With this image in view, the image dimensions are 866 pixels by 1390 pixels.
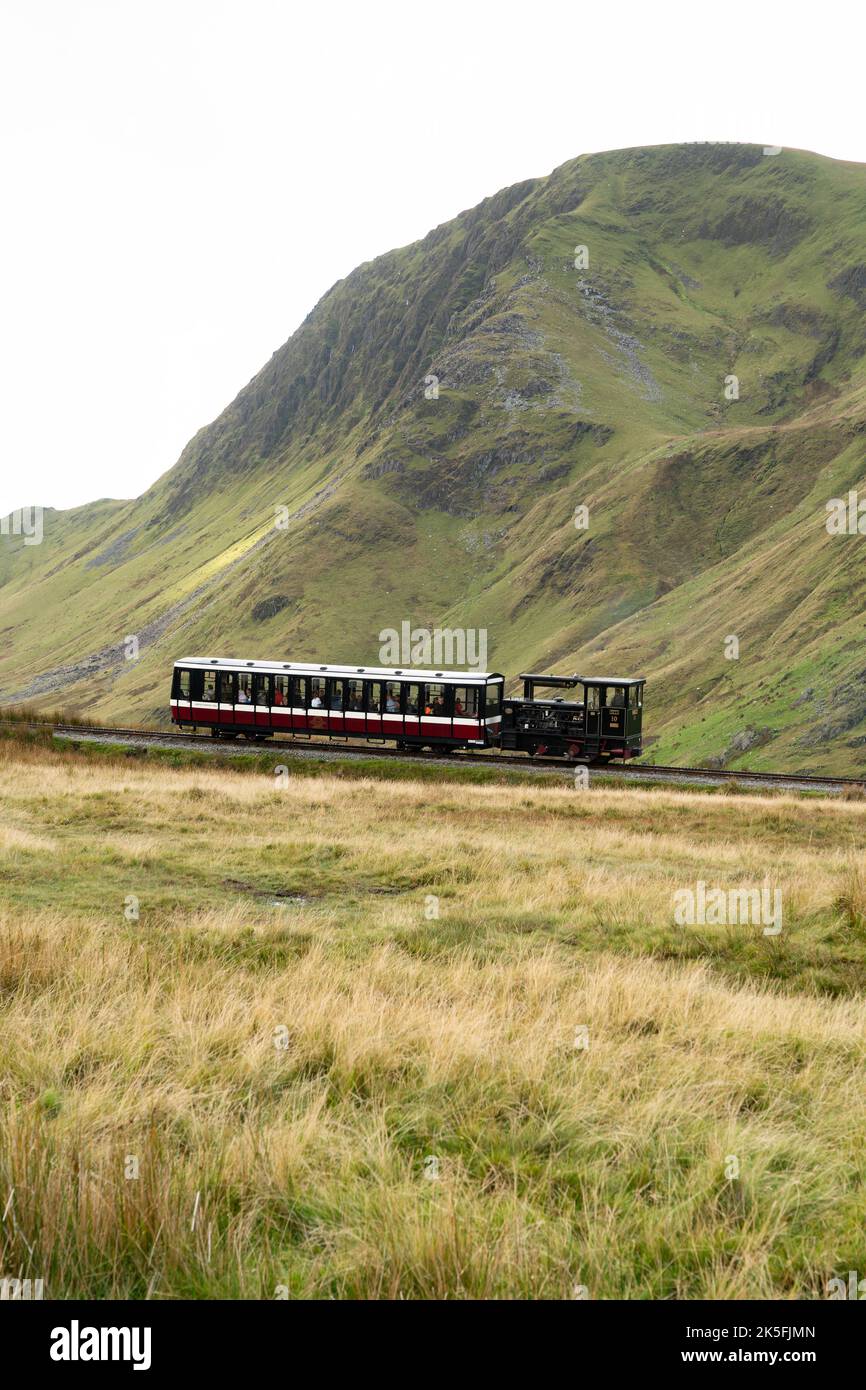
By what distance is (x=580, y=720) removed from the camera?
110ft

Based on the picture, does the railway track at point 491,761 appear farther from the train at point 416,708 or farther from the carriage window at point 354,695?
the carriage window at point 354,695

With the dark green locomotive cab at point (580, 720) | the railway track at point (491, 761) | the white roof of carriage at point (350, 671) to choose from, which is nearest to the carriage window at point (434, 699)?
the white roof of carriage at point (350, 671)

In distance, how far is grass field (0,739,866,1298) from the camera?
3.70 meters

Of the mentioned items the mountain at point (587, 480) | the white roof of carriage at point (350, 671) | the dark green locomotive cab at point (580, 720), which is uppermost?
the mountain at point (587, 480)

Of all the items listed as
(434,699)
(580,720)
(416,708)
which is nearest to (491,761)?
(434,699)

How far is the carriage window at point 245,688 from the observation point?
37000mm

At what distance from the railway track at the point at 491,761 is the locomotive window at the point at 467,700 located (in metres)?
1.44

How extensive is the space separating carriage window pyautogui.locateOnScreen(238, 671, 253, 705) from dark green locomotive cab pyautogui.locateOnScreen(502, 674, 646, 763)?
9418 mm

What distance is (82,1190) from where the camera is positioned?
3.84 meters

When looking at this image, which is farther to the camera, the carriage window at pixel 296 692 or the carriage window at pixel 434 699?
the carriage window at pixel 296 692

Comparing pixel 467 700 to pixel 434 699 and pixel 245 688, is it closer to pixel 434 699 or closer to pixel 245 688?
pixel 434 699

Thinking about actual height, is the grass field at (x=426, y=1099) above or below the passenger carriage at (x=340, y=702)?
below
